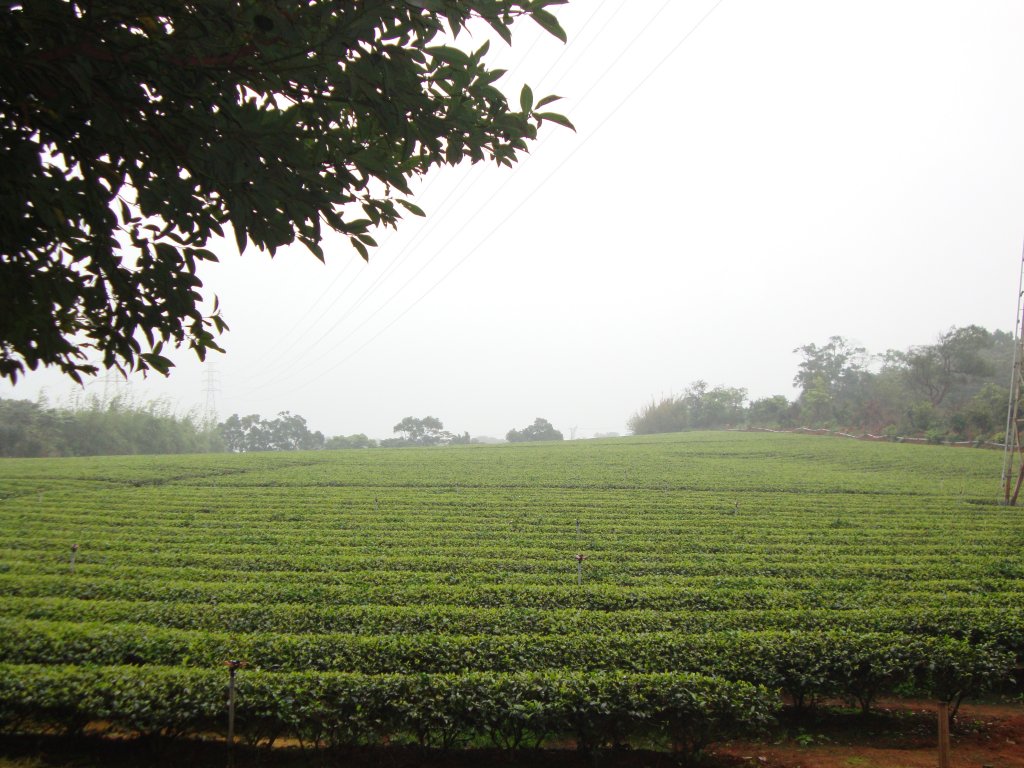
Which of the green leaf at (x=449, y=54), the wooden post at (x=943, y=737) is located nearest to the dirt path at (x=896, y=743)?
the wooden post at (x=943, y=737)

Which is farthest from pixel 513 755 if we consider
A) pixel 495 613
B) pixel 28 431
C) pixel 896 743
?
pixel 28 431

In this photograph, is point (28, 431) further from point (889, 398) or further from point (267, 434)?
point (889, 398)

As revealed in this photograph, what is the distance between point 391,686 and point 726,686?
3293 millimetres

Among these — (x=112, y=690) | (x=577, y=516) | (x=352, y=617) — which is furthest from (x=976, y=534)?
(x=112, y=690)

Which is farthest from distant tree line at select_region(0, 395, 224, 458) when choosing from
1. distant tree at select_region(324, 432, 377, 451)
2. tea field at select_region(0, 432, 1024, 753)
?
tea field at select_region(0, 432, 1024, 753)

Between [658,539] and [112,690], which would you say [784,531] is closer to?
[658,539]

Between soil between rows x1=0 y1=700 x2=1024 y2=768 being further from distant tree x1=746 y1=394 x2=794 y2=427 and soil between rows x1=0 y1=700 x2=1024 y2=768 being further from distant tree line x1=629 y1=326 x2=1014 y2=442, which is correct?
distant tree x1=746 y1=394 x2=794 y2=427

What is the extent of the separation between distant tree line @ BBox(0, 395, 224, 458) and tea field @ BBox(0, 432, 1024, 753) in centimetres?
3629

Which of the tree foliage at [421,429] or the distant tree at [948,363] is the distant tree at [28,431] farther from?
the distant tree at [948,363]

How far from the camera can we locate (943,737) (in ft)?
16.1

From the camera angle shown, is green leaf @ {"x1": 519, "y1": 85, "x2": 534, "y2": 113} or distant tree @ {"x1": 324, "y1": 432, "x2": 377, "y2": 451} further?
distant tree @ {"x1": 324, "y1": 432, "x2": 377, "y2": 451}

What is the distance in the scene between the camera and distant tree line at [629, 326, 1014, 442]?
42281mm

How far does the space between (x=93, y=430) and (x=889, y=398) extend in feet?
251

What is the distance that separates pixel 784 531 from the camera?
51.4ft
